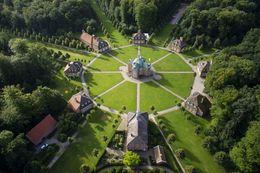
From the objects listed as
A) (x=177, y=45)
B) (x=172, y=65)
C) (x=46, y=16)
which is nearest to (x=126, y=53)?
(x=172, y=65)

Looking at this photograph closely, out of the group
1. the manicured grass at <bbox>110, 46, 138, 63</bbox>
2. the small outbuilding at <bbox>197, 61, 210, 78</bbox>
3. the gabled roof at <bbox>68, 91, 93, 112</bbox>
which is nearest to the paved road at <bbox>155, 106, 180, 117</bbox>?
the small outbuilding at <bbox>197, 61, 210, 78</bbox>

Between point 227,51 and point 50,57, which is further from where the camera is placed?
point 50,57

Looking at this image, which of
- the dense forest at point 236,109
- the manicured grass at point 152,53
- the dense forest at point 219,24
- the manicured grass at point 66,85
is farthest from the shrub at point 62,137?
the dense forest at point 219,24

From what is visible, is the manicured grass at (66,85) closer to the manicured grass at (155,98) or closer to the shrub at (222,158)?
the manicured grass at (155,98)

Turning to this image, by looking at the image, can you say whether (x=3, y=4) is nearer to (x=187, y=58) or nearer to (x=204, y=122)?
(x=187, y=58)

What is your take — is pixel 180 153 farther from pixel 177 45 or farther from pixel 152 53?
pixel 177 45

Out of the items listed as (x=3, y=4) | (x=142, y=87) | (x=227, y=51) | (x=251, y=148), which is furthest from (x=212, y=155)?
(x=3, y=4)
